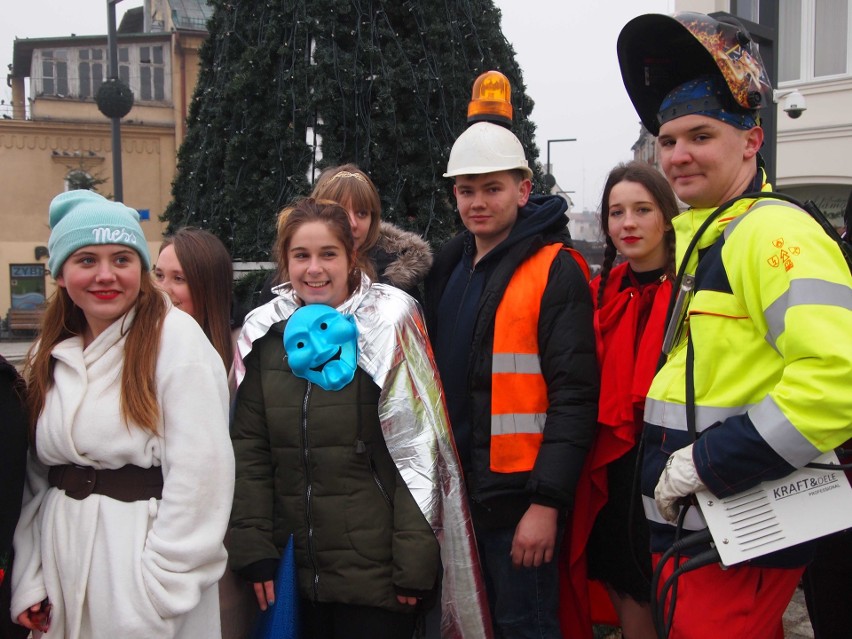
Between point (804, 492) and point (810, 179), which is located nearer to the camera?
point (804, 492)

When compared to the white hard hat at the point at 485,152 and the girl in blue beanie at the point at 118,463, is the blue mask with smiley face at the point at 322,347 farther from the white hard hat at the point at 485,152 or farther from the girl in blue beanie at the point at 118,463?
the white hard hat at the point at 485,152

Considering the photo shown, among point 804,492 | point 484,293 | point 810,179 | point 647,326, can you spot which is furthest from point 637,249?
point 810,179

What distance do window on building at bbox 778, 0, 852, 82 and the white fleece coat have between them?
50.9ft

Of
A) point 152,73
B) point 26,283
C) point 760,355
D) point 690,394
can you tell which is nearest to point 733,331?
point 760,355

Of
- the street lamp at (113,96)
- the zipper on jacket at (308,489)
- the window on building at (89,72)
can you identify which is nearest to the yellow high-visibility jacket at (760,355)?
the zipper on jacket at (308,489)

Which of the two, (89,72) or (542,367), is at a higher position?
(89,72)

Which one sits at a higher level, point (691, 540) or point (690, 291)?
point (690, 291)

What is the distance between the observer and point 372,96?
12.7ft

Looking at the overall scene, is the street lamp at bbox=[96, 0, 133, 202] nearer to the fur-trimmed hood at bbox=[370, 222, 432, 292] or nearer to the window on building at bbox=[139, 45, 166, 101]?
the fur-trimmed hood at bbox=[370, 222, 432, 292]

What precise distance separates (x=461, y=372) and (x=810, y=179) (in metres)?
14.4

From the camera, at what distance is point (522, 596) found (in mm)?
2930

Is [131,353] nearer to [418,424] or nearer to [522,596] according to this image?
[418,424]

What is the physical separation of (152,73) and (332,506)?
31.4 m

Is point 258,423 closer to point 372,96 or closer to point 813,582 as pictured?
point 372,96
